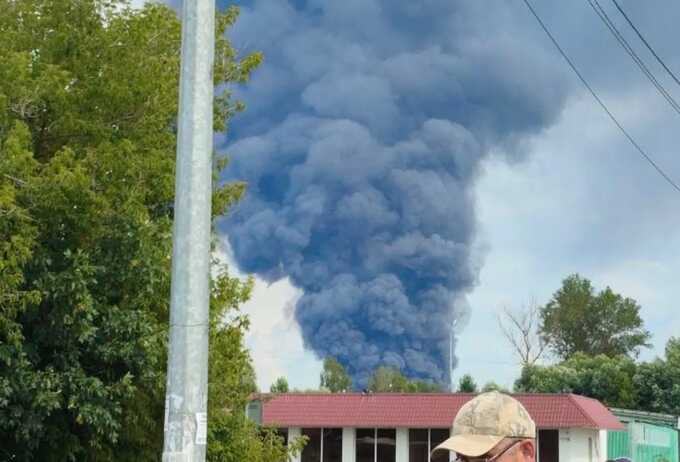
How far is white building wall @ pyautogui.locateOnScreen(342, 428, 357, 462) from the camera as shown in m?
43.5

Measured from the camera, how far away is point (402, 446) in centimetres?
4341

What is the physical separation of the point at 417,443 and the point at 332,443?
3242mm

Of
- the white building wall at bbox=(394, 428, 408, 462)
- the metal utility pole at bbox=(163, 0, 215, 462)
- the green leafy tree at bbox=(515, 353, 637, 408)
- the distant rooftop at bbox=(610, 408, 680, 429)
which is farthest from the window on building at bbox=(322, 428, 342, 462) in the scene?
the metal utility pole at bbox=(163, 0, 215, 462)

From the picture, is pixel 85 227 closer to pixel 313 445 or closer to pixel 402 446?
pixel 402 446

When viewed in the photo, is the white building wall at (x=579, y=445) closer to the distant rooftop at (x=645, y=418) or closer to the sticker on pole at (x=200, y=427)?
the distant rooftop at (x=645, y=418)

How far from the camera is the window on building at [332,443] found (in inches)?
1729

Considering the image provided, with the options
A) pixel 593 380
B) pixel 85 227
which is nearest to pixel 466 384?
pixel 593 380

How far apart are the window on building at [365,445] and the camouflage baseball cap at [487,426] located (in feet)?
133

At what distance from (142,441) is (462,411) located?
12.5 metres

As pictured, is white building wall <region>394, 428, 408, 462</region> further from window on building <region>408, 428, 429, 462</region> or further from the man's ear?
the man's ear

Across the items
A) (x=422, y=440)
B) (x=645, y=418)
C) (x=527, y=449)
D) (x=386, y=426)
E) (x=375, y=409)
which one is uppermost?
(x=645, y=418)

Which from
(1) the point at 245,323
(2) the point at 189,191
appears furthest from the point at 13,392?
(2) the point at 189,191

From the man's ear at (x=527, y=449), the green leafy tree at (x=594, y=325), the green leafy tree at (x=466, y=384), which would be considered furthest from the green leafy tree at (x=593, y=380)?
the man's ear at (x=527, y=449)

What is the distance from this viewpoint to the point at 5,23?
15766 millimetres
